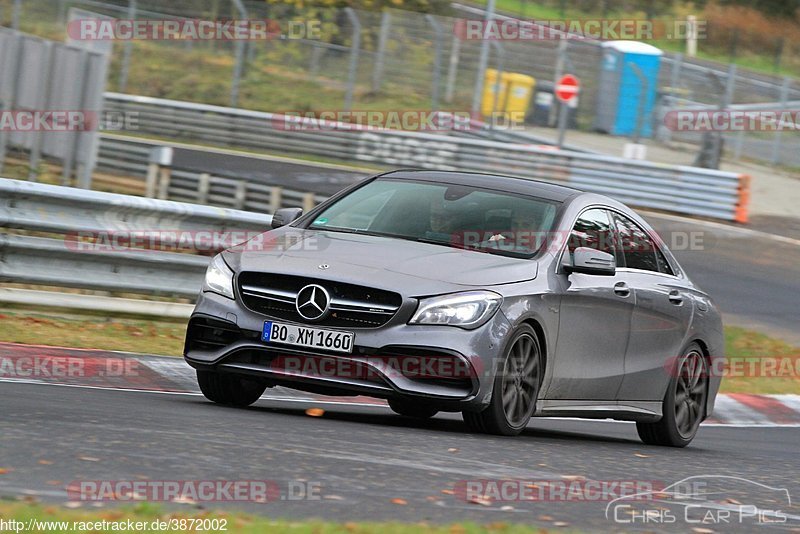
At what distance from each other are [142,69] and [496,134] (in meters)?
7.92

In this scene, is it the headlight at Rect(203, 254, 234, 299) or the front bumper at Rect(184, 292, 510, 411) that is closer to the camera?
the front bumper at Rect(184, 292, 510, 411)

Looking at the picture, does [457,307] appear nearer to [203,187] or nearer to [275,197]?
[275,197]

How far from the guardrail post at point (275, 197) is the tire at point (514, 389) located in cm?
1329

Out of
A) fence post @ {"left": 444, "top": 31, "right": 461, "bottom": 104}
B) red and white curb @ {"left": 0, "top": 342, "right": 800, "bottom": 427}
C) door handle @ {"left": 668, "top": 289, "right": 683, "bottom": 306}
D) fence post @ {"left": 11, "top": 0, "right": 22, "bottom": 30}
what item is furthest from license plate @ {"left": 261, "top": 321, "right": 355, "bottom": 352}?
fence post @ {"left": 444, "top": 31, "right": 461, "bottom": 104}

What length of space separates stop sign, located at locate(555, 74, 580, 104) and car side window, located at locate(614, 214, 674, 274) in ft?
70.5

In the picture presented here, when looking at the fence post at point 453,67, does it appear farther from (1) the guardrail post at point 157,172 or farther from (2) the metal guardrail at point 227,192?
(1) the guardrail post at point 157,172

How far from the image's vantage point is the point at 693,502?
6695 mm

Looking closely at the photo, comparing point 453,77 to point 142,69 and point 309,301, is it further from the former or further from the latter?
point 309,301

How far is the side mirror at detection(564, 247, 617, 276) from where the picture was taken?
28.7 feet

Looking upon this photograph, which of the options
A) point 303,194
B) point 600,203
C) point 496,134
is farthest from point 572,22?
point 600,203

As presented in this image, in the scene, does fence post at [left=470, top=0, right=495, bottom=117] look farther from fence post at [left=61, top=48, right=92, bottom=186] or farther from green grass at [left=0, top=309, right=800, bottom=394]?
green grass at [left=0, top=309, right=800, bottom=394]

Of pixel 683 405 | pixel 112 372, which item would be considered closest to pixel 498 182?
pixel 683 405

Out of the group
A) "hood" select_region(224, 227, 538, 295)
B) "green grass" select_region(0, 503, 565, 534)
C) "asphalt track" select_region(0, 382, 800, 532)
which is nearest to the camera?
"green grass" select_region(0, 503, 565, 534)

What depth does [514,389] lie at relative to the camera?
8320mm
